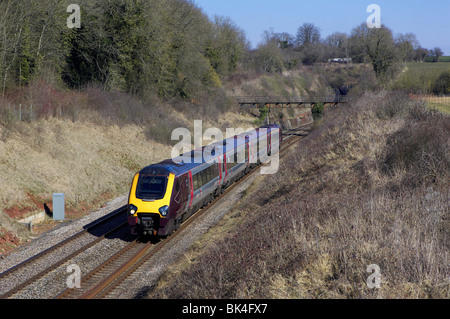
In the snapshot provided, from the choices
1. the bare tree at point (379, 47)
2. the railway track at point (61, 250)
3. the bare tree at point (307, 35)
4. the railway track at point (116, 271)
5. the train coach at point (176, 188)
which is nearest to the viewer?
the railway track at point (116, 271)

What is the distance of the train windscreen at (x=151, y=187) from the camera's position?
47.7 feet

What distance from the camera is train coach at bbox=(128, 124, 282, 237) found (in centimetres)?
1443

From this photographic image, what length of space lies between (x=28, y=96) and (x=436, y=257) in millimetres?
A: 24338

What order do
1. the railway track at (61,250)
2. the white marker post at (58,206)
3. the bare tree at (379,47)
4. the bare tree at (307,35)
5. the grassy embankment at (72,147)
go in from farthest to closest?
1. the bare tree at (307,35)
2. the bare tree at (379,47)
3. the grassy embankment at (72,147)
4. the white marker post at (58,206)
5. the railway track at (61,250)

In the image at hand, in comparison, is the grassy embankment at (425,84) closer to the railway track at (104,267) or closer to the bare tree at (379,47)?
the railway track at (104,267)

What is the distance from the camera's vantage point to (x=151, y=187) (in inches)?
583

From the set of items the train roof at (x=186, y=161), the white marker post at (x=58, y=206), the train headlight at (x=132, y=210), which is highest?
the train roof at (x=186, y=161)

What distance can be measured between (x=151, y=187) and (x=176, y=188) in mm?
847

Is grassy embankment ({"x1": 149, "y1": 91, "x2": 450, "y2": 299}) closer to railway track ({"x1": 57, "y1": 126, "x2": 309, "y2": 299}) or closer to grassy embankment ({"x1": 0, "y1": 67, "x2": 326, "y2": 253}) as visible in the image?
railway track ({"x1": 57, "y1": 126, "x2": 309, "y2": 299})

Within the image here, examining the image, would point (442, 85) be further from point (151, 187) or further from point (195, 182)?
point (151, 187)
